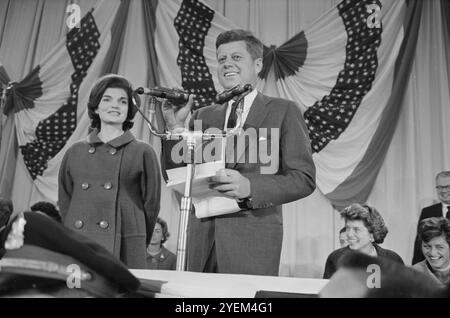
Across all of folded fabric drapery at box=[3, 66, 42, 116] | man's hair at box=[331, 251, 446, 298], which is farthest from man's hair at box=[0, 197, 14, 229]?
man's hair at box=[331, 251, 446, 298]

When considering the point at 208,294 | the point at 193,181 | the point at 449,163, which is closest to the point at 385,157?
the point at 449,163

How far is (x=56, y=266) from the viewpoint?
29.5 inches

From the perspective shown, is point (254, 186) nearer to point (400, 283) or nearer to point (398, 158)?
point (400, 283)

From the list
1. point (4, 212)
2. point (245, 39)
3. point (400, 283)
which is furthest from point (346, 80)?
point (400, 283)

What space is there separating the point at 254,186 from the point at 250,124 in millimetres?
301

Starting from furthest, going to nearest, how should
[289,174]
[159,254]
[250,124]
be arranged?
[159,254]
[250,124]
[289,174]

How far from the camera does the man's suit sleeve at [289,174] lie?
5.00 ft

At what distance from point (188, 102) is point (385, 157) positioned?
361cm

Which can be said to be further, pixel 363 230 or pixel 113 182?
pixel 363 230

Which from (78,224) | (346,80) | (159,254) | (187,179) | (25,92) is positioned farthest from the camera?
(25,92)

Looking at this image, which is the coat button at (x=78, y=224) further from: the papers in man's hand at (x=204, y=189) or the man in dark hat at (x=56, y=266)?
the man in dark hat at (x=56, y=266)

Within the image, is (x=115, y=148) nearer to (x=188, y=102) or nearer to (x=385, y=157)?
(x=188, y=102)

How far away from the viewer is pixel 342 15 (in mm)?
4703

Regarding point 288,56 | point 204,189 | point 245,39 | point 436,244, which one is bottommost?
point 436,244
